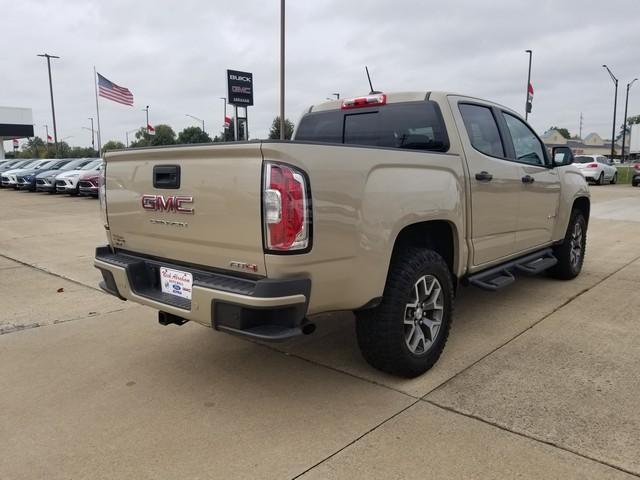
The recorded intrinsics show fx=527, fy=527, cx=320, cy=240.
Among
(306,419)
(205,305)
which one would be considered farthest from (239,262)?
(306,419)

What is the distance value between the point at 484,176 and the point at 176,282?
2.41 metres

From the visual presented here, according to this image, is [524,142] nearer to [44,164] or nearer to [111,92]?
[44,164]

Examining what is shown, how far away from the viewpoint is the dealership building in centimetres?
4917

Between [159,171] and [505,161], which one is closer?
[159,171]

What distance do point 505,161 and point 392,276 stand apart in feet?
6.10

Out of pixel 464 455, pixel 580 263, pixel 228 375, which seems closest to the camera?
pixel 464 455

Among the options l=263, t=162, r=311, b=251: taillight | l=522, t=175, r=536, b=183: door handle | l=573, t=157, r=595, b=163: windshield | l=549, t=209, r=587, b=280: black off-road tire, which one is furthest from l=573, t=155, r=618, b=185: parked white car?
l=263, t=162, r=311, b=251: taillight

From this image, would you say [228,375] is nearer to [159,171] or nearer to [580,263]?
[159,171]

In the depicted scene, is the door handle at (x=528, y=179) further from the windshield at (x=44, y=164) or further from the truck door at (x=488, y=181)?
the windshield at (x=44, y=164)

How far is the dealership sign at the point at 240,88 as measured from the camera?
22.7 m

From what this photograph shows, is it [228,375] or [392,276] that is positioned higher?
[392,276]

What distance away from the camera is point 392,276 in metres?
3.27

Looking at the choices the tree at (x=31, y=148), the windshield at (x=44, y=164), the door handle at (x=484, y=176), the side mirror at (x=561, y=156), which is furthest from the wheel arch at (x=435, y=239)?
the tree at (x=31, y=148)

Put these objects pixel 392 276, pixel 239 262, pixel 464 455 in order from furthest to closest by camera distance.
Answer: pixel 392 276 < pixel 239 262 < pixel 464 455
